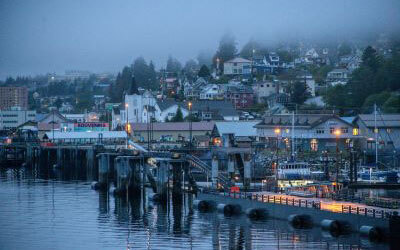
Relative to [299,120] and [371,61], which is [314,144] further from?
[371,61]

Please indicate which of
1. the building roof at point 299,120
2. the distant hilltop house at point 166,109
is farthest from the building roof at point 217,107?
the building roof at point 299,120

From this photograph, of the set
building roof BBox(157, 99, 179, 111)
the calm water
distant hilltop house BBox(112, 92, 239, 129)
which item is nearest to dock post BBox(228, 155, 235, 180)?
the calm water

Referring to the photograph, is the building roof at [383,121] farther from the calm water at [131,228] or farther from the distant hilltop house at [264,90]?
the distant hilltop house at [264,90]

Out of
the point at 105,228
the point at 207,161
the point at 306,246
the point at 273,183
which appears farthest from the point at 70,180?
the point at 306,246

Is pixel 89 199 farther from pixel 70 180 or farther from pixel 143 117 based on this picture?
pixel 143 117

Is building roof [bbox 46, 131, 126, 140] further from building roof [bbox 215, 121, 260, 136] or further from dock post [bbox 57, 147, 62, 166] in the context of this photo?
building roof [bbox 215, 121, 260, 136]

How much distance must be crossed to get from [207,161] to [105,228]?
3270cm

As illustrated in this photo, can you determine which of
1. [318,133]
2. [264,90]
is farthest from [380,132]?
[264,90]

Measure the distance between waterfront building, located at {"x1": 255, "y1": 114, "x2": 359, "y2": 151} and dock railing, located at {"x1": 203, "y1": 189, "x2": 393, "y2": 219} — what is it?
141 ft

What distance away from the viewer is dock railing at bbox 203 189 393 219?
5306 cm

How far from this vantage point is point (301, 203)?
6075 centimetres

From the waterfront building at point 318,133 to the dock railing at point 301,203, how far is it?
42.9m

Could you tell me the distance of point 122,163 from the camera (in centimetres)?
8150

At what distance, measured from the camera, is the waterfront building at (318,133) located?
11069cm
